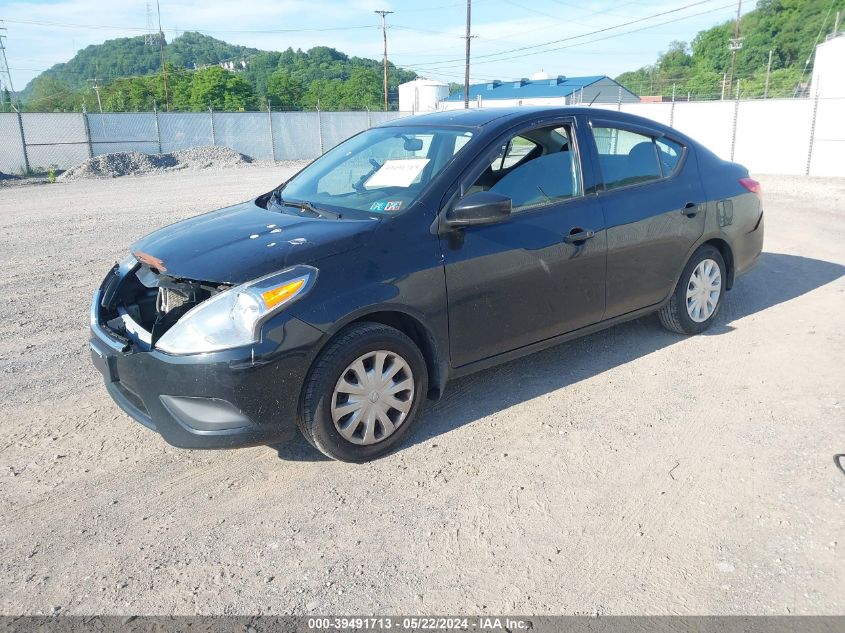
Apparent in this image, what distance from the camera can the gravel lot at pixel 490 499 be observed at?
110 inches

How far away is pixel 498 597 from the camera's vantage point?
2750mm

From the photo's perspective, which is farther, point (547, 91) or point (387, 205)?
point (547, 91)

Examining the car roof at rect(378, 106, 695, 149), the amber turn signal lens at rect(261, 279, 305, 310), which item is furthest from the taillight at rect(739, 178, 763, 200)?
the amber turn signal lens at rect(261, 279, 305, 310)

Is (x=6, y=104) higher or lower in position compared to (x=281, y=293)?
higher

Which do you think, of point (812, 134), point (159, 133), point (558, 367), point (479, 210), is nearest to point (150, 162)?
point (159, 133)

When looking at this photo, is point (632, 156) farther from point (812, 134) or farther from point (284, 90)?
point (284, 90)

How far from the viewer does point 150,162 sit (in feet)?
92.1

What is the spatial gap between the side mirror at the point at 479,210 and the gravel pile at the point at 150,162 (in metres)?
24.7

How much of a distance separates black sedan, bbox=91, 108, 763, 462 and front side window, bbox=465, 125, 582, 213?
0.04ft

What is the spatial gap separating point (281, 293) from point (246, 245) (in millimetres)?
503

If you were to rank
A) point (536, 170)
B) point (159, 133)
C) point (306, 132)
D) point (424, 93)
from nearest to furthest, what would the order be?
point (536, 170)
point (159, 133)
point (306, 132)
point (424, 93)

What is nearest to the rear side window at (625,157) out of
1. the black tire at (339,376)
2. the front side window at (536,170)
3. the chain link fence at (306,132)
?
the front side window at (536,170)

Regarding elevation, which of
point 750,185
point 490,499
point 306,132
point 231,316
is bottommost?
point 490,499

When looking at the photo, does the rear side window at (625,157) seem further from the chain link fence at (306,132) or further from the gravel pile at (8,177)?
the gravel pile at (8,177)
